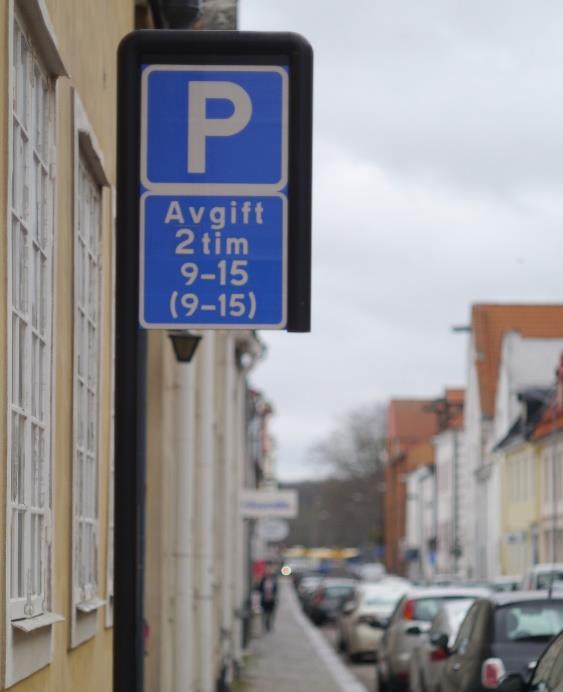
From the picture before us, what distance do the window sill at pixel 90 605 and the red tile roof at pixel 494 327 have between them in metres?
73.7

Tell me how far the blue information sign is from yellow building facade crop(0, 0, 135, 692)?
106 centimetres

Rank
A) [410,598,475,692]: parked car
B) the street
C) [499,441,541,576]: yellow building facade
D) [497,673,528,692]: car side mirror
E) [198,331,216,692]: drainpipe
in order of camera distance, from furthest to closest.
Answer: [499,441,541,576]: yellow building facade
the street
[198,331,216,692]: drainpipe
[410,598,475,692]: parked car
[497,673,528,692]: car side mirror

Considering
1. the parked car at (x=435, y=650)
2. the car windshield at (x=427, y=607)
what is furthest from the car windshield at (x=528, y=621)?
the car windshield at (x=427, y=607)

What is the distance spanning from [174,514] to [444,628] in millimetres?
3798

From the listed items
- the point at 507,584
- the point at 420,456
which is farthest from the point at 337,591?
the point at 420,456

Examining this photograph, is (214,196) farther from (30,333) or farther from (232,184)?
(30,333)

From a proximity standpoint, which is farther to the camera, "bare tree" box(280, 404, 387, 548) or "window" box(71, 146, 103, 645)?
"bare tree" box(280, 404, 387, 548)

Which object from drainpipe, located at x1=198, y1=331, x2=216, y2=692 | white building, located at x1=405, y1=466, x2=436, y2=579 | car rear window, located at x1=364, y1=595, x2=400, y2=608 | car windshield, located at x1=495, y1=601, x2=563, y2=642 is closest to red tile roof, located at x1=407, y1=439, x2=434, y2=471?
white building, located at x1=405, y1=466, x2=436, y2=579

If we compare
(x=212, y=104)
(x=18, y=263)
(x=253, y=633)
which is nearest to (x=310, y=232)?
(x=212, y=104)

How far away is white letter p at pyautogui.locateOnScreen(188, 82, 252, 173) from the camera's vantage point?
17.3 feet

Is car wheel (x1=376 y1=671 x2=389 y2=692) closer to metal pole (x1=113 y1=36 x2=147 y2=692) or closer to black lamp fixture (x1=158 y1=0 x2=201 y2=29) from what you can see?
black lamp fixture (x1=158 y1=0 x2=201 y2=29)

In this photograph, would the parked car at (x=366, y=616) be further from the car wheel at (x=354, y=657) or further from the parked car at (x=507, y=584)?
the parked car at (x=507, y=584)

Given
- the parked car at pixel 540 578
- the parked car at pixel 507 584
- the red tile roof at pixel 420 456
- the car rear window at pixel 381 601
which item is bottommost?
the car rear window at pixel 381 601

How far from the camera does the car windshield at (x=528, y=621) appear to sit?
14.7 meters
